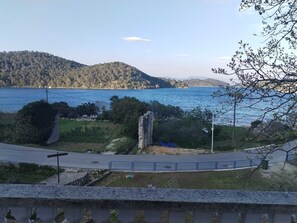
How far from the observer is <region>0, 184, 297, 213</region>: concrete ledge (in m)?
2.24

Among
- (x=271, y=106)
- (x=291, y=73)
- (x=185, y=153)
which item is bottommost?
(x=185, y=153)

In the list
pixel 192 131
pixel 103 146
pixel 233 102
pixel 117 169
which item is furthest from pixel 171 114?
pixel 233 102

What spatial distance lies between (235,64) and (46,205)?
3.41 m

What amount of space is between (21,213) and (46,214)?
167mm

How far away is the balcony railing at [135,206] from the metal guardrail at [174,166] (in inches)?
805

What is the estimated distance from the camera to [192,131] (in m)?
37.5

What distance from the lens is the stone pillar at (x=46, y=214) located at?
228 cm

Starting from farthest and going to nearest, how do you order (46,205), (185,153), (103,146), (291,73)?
(103,146)
(185,153)
(291,73)
(46,205)

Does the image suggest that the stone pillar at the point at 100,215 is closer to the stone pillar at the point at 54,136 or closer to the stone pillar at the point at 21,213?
the stone pillar at the point at 21,213

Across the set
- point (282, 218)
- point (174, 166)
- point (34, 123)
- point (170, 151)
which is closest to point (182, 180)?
point (174, 166)

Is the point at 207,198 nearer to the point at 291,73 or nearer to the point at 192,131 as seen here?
the point at 291,73

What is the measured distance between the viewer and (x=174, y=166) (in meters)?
23.8

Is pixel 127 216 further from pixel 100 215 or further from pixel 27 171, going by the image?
pixel 27 171

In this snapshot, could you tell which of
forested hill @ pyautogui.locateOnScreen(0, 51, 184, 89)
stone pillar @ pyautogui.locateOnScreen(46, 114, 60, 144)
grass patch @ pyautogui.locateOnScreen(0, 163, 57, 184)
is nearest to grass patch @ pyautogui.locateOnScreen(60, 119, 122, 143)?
stone pillar @ pyautogui.locateOnScreen(46, 114, 60, 144)
